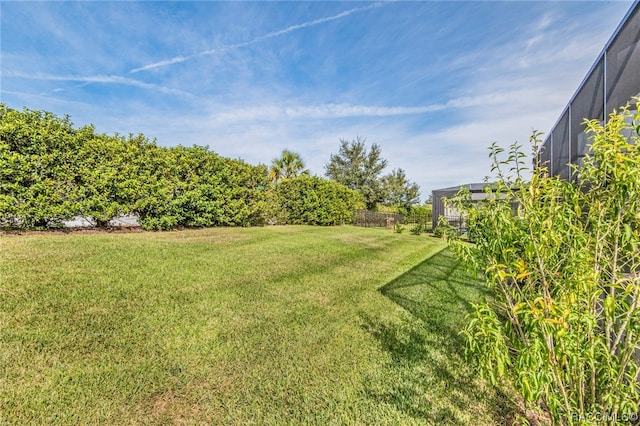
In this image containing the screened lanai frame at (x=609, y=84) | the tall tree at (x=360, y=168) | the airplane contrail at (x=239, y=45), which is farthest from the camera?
the tall tree at (x=360, y=168)

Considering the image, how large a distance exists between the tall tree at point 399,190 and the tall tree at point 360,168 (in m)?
0.95

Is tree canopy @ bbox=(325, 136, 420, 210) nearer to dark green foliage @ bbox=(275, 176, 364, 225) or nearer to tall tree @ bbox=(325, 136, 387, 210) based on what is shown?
tall tree @ bbox=(325, 136, 387, 210)

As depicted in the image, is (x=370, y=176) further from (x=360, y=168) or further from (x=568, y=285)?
(x=568, y=285)

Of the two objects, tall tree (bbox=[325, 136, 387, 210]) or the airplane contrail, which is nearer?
the airplane contrail

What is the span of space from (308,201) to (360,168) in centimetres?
1633

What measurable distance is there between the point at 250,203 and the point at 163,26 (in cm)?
659

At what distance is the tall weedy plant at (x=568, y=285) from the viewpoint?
1257 millimetres

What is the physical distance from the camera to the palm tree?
26.3 meters

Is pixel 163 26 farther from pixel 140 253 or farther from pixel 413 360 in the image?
pixel 413 360

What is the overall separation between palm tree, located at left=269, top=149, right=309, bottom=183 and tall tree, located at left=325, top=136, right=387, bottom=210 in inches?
225

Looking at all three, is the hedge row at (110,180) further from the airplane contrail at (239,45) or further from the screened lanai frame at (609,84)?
the screened lanai frame at (609,84)

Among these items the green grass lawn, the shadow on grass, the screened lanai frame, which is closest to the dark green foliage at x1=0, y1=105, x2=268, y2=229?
the green grass lawn

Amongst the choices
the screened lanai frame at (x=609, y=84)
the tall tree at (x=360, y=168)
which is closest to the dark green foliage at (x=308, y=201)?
the screened lanai frame at (x=609, y=84)

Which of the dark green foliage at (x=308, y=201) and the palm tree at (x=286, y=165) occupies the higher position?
the palm tree at (x=286, y=165)
